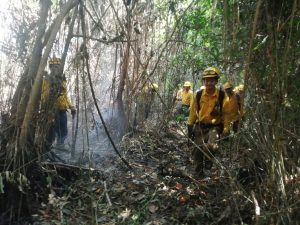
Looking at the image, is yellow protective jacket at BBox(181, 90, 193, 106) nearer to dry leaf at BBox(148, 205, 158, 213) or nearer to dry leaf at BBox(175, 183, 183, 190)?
dry leaf at BBox(175, 183, 183, 190)

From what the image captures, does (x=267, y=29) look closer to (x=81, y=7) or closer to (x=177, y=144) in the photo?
(x=81, y=7)

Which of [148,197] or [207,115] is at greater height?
[207,115]

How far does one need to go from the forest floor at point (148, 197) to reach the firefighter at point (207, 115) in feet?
0.86

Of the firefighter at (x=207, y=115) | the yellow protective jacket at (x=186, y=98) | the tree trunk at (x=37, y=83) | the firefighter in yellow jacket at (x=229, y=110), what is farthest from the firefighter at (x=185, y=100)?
the tree trunk at (x=37, y=83)

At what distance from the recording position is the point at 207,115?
5383 millimetres

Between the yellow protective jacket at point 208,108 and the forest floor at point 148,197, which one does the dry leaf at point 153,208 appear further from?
the yellow protective jacket at point 208,108

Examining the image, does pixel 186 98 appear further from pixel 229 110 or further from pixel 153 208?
pixel 153 208

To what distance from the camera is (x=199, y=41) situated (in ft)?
20.6

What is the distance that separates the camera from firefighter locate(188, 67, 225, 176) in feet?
17.1

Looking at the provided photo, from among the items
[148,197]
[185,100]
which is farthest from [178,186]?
[185,100]

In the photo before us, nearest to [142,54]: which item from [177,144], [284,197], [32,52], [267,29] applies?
[177,144]

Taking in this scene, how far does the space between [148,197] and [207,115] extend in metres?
1.33

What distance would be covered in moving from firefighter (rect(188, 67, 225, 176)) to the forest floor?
0.26 metres

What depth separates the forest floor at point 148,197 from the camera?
3898mm
